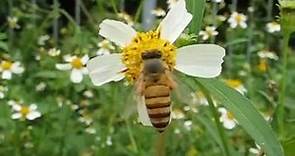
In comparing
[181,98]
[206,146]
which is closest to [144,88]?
[181,98]

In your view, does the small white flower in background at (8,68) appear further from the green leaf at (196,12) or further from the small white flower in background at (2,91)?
the green leaf at (196,12)

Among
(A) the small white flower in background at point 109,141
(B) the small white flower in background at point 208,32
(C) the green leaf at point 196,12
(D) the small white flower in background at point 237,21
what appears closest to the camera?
(C) the green leaf at point 196,12

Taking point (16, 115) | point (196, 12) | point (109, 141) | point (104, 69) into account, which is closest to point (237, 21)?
point (109, 141)

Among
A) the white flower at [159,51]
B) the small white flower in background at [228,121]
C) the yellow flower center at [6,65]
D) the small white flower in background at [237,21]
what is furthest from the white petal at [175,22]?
the small white flower in background at [237,21]

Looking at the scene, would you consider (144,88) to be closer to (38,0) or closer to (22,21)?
(22,21)

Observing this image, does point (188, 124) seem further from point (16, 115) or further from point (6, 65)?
point (6, 65)
